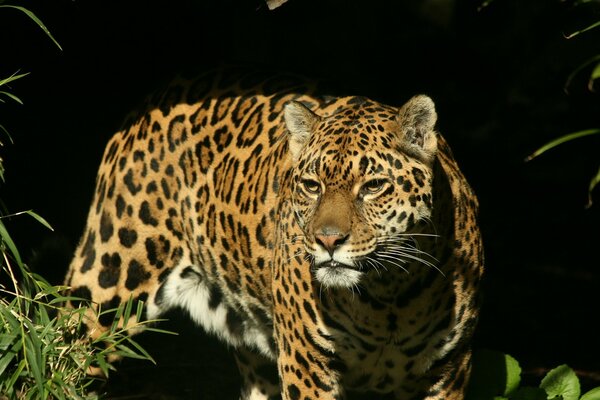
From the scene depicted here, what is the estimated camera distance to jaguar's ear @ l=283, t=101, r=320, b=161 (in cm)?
620

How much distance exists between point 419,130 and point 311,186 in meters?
0.66

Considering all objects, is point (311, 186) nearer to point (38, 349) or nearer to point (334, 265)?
point (334, 265)

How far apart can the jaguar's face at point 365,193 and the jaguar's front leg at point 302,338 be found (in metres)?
0.45

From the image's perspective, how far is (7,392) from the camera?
573cm

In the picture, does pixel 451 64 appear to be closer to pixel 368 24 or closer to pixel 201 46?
pixel 368 24

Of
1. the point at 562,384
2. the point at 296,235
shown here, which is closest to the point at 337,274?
the point at 296,235

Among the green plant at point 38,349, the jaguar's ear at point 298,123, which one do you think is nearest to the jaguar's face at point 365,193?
the jaguar's ear at point 298,123

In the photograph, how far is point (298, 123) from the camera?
6246mm

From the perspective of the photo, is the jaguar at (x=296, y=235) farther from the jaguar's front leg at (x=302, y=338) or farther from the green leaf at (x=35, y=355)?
the green leaf at (x=35, y=355)

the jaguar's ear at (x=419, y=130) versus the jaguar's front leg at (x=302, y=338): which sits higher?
the jaguar's ear at (x=419, y=130)

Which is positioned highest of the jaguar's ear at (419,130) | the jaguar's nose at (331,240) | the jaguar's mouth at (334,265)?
the jaguar's ear at (419,130)

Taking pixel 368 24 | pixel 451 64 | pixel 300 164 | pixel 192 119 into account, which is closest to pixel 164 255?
pixel 192 119

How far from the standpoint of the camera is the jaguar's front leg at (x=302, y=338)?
20.9ft

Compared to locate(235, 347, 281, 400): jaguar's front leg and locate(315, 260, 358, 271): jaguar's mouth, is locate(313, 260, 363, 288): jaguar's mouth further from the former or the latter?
locate(235, 347, 281, 400): jaguar's front leg
